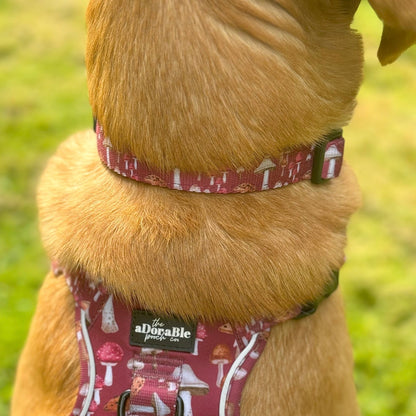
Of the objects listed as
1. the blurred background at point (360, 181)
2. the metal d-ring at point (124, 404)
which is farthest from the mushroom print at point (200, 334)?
the blurred background at point (360, 181)

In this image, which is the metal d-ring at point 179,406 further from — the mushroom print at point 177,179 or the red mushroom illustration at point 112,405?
the mushroom print at point 177,179

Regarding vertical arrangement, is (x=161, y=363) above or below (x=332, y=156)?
below

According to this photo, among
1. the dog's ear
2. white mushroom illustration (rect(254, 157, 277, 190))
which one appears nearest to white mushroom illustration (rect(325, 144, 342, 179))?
white mushroom illustration (rect(254, 157, 277, 190))

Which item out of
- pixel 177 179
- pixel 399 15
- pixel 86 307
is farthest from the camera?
pixel 86 307

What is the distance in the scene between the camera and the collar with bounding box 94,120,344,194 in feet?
5.28

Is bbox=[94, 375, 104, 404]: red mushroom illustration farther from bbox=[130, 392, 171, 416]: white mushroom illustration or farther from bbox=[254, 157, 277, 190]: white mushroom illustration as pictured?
bbox=[254, 157, 277, 190]: white mushroom illustration

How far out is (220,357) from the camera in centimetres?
164

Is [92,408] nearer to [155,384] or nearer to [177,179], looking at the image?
[155,384]

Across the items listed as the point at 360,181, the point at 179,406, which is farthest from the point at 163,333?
the point at 360,181

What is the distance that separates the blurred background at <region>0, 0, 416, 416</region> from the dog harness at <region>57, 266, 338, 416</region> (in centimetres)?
166

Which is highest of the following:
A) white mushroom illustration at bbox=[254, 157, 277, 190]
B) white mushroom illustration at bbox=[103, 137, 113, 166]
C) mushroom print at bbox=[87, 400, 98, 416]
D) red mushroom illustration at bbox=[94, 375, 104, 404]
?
white mushroom illustration at bbox=[103, 137, 113, 166]

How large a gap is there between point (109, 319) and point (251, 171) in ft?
1.46

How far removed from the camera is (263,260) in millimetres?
1640

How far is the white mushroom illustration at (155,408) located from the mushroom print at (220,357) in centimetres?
12
